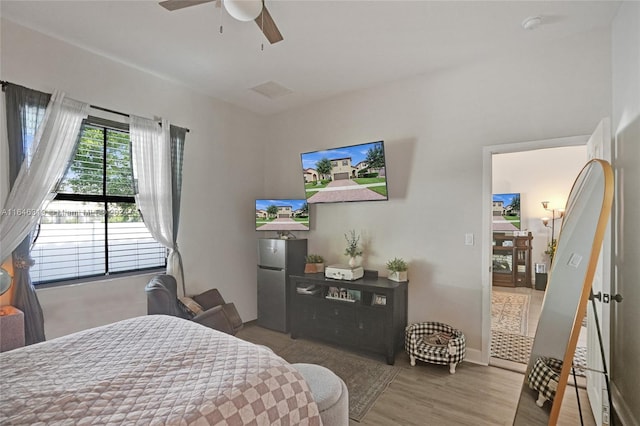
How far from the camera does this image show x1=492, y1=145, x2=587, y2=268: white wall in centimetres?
619

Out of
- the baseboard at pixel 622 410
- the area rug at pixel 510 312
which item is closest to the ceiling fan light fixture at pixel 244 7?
the baseboard at pixel 622 410

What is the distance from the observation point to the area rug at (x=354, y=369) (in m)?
2.50

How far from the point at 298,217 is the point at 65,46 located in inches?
108

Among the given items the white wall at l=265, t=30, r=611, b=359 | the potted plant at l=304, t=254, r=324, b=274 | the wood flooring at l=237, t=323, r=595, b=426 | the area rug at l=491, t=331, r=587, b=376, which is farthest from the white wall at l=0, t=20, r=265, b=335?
the area rug at l=491, t=331, r=587, b=376

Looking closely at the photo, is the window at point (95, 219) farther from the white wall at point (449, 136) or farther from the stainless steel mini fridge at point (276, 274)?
the white wall at point (449, 136)

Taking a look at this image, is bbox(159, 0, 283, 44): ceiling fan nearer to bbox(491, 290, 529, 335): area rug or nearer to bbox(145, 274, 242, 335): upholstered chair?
bbox(145, 274, 242, 335): upholstered chair

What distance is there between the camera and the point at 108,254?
3082 mm

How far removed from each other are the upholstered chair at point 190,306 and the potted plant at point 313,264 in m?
1.06

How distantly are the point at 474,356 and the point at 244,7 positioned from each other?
3405 millimetres

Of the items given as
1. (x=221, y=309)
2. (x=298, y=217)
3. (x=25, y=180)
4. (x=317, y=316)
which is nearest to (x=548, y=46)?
(x=298, y=217)

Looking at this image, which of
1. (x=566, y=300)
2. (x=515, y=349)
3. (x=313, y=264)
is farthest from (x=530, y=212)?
(x=566, y=300)

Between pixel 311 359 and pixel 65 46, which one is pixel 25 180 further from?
pixel 311 359

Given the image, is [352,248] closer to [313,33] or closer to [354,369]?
[354,369]

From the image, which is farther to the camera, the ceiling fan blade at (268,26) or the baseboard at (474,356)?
the baseboard at (474,356)
